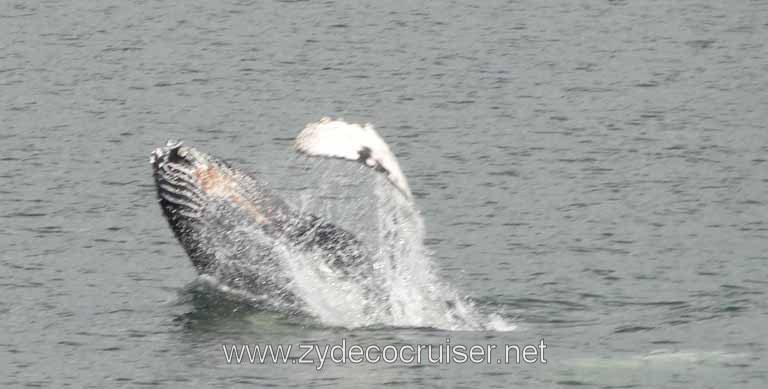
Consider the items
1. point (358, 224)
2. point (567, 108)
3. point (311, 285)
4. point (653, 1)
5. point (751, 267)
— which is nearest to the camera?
point (311, 285)

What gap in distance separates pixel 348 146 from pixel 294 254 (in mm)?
→ 3094

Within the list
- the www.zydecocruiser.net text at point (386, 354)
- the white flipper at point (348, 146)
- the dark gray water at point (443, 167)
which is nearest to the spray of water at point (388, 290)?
the dark gray water at point (443, 167)

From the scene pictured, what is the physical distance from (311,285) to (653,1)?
34126 millimetres

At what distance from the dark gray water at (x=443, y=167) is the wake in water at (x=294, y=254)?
0.49 meters

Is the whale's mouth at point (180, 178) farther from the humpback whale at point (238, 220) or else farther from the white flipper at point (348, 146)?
the white flipper at point (348, 146)

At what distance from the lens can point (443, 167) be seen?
38688mm

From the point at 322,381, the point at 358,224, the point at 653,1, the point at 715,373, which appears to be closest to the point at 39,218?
the point at 358,224

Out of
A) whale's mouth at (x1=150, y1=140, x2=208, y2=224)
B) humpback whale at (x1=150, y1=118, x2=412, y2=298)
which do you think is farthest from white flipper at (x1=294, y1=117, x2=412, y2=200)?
whale's mouth at (x1=150, y1=140, x2=208, y2=224)

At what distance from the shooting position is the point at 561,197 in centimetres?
3600

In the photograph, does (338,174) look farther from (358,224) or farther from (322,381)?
(322,381)

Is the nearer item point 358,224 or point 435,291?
point 435,291

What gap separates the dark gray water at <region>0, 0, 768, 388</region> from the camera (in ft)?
85.7

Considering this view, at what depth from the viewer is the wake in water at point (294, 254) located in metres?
27.2

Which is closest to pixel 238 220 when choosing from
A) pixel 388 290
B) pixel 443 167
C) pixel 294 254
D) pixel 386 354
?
pixel 294 254
